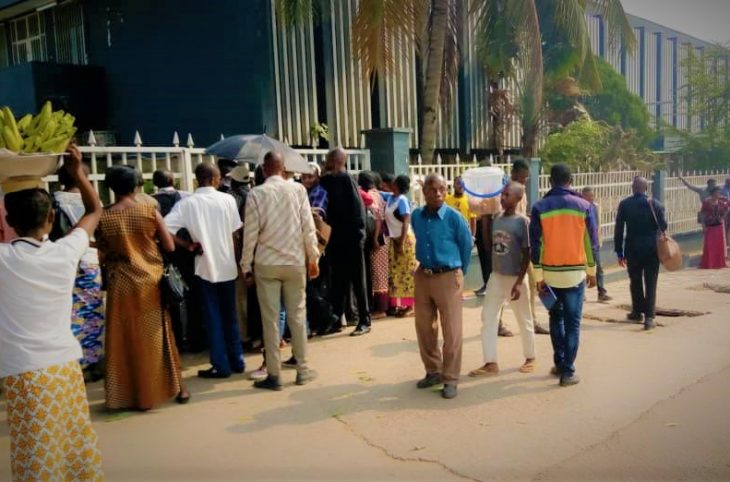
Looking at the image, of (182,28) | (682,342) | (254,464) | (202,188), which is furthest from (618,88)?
(254,464)

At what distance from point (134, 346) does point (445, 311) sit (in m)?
2.31

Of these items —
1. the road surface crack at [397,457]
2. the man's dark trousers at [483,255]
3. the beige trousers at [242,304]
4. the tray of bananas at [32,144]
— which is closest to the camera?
the tray of bananas at [32,144]

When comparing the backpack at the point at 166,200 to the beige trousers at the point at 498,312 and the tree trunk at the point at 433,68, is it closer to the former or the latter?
the beige trousers at the point at 498,312

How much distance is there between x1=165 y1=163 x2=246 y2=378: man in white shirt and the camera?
4949mm

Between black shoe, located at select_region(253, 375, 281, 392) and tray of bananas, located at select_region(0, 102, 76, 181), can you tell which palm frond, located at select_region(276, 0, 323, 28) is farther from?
tray of bananas, located at select_region(0, 102, 76, 181)

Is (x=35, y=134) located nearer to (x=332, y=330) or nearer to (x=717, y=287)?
(x=332, y=330)

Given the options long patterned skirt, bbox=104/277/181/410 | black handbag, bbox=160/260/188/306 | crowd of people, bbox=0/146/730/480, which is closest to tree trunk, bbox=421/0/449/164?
crowd of people, bbox=0/146/730/480

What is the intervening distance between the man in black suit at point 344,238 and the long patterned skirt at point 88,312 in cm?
237

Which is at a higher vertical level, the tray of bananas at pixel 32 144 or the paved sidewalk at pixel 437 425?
the tray of bananas at pixel 32 144

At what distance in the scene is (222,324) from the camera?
5.23 metres

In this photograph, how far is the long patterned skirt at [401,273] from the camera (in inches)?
294

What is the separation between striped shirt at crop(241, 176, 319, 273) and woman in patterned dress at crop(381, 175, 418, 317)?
2416 millimetres

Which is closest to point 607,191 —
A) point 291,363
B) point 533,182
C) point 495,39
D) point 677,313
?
point 533,182

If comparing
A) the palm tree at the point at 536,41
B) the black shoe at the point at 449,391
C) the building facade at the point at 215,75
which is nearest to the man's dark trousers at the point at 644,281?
the black shoe at the point at 449,391
